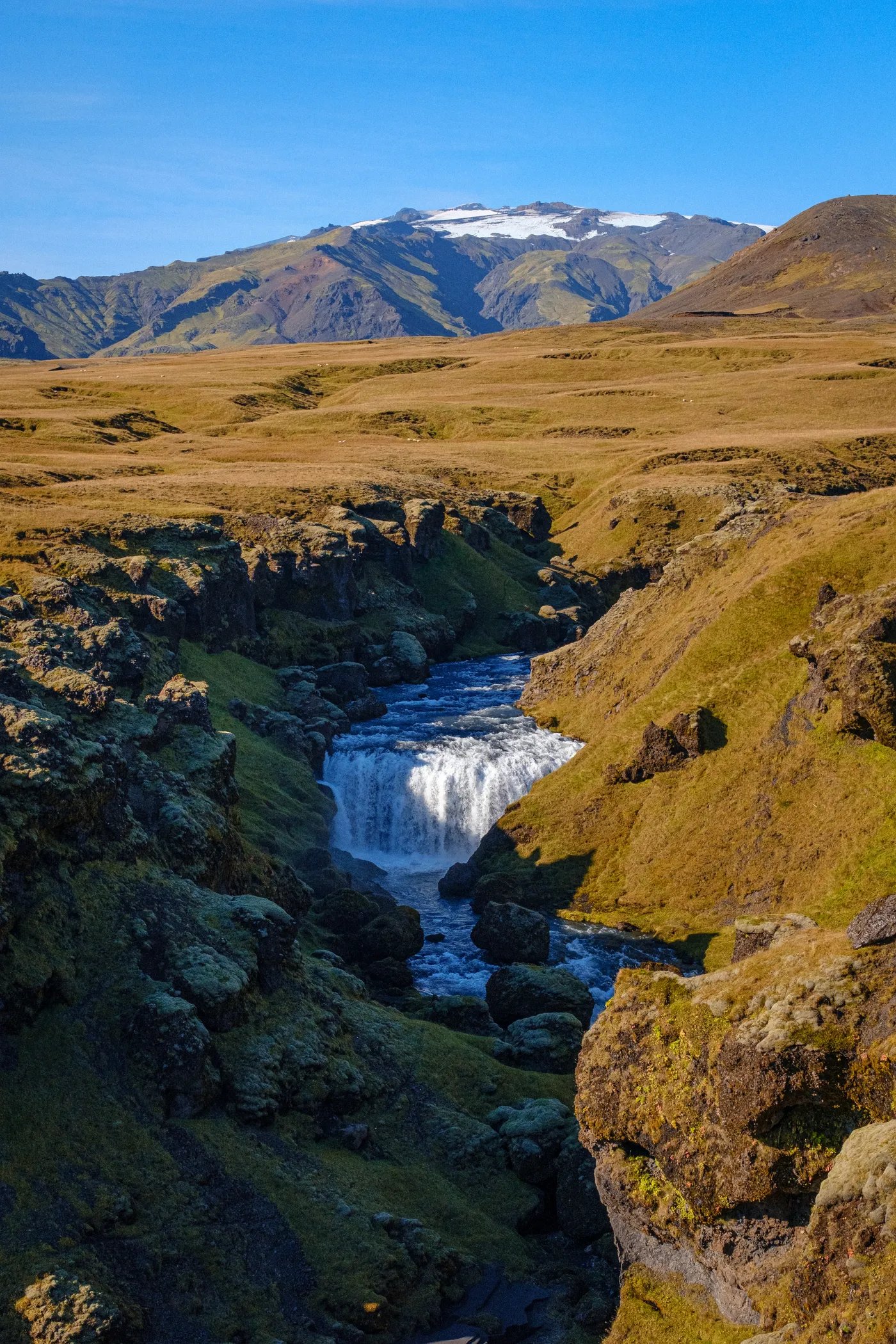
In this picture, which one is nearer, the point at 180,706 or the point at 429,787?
the point at 180,706

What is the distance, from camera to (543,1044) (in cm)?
3312

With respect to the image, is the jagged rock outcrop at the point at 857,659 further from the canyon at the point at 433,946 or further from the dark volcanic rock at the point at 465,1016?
the dark volcanic rock at the point at 465,1016

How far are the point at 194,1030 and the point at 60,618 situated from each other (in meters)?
31.1

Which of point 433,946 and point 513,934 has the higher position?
point 513,934

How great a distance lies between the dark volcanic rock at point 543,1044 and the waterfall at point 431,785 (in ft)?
73.7

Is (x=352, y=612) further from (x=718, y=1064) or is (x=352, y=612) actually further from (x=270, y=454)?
(x=718, y=1064)

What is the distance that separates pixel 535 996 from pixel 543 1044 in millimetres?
3586

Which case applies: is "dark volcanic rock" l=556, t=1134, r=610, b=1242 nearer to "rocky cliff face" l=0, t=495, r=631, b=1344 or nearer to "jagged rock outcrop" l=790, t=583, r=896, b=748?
"rocky cliff face" l=0, t=495, r=631, b=1344

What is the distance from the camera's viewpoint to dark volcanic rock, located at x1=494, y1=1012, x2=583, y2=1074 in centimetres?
3259

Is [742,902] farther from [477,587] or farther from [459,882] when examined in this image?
[477,587]

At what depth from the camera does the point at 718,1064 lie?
63.3 feet

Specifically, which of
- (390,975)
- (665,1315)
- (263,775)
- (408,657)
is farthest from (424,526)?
(665,1315)

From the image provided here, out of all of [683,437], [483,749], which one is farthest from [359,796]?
[683,437]

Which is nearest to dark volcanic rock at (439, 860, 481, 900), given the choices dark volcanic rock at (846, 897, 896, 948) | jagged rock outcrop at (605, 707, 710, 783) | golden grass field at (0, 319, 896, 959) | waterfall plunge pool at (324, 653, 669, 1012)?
waterfall plunge pool at (324, 653, 669, 1012)
